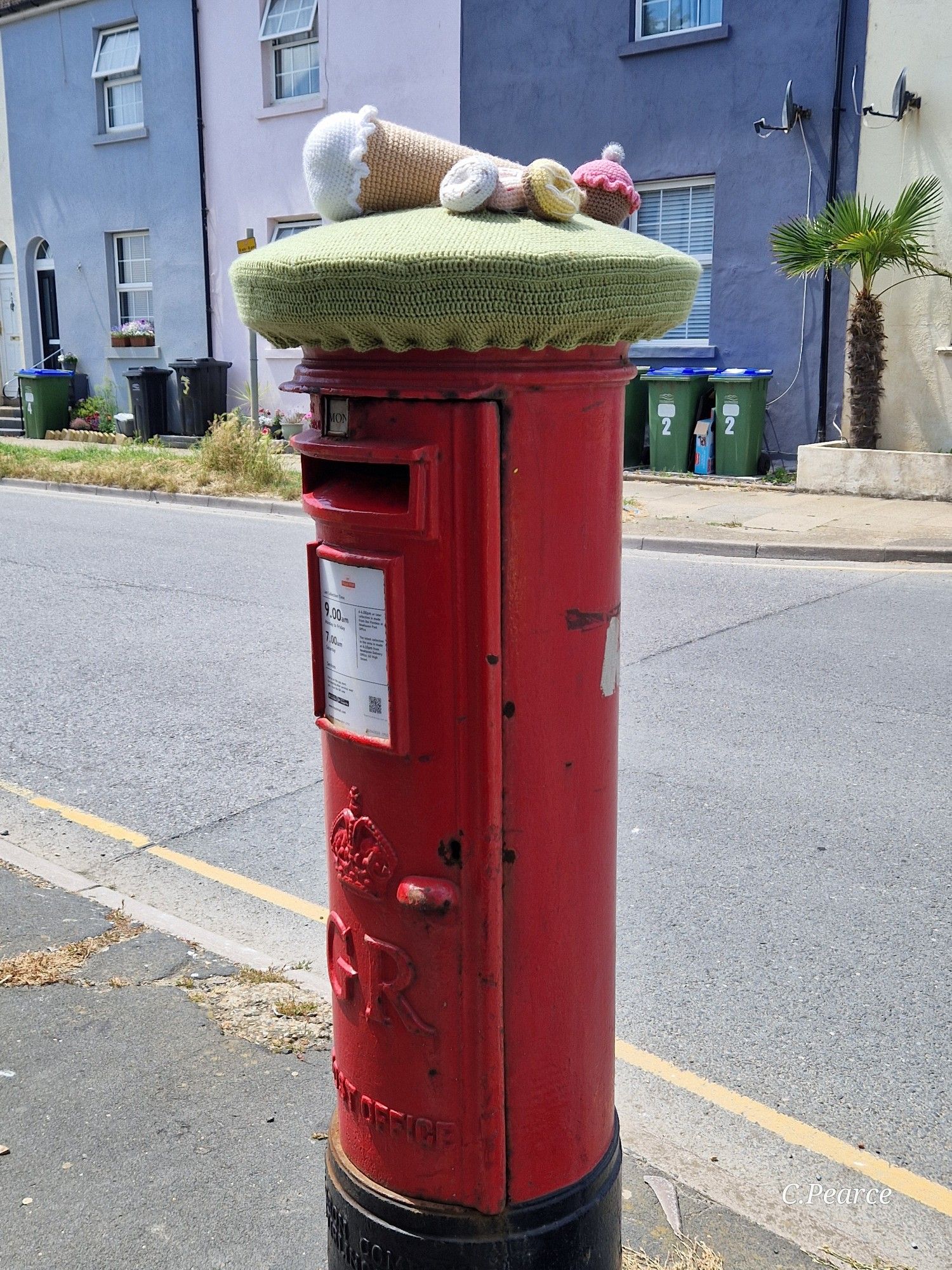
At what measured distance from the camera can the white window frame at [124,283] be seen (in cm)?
2008

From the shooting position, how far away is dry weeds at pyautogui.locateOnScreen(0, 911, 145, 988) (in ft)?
11.0

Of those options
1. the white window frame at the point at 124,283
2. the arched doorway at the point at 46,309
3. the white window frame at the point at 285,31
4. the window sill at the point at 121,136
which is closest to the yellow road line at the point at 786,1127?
the white window frame at the point at 285,31

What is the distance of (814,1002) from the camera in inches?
130

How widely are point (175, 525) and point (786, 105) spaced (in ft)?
24.7

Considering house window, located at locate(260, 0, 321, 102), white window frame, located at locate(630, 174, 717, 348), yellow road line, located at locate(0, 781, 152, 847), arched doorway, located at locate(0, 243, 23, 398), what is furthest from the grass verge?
yellow road line, located at locate(0, 781, 152, 847)

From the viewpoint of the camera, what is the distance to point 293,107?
17.4 meters

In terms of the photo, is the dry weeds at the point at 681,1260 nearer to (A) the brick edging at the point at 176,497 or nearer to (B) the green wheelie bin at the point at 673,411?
(A) the brick edging at the point at 176,497

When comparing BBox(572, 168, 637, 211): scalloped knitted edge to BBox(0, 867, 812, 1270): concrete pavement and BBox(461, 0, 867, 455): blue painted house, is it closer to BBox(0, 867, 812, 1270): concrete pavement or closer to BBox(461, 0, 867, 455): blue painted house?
BBox(0, 867, 812, 1270): concrete pavement

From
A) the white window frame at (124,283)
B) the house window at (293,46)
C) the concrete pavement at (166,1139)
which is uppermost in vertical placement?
the house window at (293,46)

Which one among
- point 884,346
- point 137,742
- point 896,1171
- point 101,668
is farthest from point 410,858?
point 884,346

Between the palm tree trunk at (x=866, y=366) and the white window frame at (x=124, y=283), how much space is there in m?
12.1

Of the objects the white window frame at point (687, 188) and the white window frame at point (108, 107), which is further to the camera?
the white window frame at point (108, 107)

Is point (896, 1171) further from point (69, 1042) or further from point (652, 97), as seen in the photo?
point (652, 97)

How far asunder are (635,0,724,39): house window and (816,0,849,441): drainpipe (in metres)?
1.52
